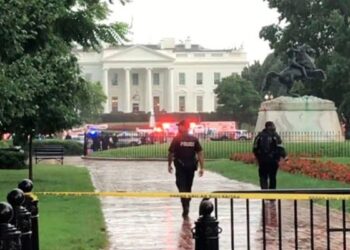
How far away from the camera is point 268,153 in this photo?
1762 cm

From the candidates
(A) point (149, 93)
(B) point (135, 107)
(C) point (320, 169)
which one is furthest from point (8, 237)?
(B) point (135, 107)

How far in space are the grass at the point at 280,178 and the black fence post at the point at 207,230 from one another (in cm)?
947

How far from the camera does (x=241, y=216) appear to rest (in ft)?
50.0

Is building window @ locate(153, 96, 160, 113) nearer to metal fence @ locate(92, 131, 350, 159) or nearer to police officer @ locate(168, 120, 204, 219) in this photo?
metal fence @ locate(92, 131, 350, 159)

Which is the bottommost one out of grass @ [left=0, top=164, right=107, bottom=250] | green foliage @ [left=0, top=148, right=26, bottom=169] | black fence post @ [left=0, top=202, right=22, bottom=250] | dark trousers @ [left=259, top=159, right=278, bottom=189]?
grass @ [left=0, top=164, right=107, bottom=250]

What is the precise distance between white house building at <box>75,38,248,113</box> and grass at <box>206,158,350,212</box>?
351 ft

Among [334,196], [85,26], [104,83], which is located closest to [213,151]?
[85,26]

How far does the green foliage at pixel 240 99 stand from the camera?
360 feet

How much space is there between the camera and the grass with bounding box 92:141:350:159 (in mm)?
35281

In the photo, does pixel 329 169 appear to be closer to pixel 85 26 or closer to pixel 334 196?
Result: pixel 85 26

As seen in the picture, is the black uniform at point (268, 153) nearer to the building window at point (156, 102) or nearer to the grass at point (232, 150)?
the grass at point (232, 150)

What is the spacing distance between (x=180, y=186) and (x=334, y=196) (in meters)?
7.40

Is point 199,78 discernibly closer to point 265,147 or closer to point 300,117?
point 300,117

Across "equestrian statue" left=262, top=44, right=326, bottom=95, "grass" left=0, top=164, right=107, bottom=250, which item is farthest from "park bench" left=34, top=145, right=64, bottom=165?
"grass" left=0, top=164, right=107, bottom=250
